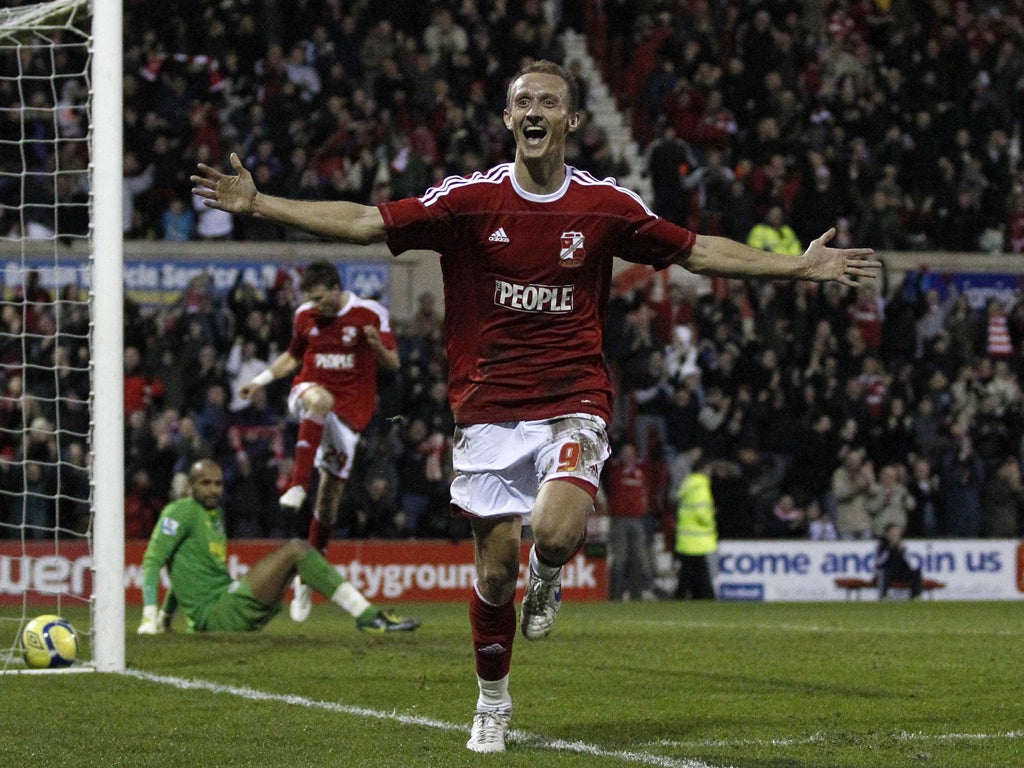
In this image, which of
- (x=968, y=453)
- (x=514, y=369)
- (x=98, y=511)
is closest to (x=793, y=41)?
(x=968, y=453)

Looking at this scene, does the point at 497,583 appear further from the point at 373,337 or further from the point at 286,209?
the point at 373,337

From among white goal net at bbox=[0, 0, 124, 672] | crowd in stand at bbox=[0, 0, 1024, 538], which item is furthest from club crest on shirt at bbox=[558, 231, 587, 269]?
crowd in stand at bbox=[0, 0, 1024, 538]

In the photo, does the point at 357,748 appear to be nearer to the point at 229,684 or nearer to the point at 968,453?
the point at 229,684

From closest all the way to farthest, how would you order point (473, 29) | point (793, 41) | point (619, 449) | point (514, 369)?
point (514, 369)
point (619, 449)
point (473, 29)
point (793, 41)

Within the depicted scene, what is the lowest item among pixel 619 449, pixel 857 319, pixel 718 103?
pixel 619 449

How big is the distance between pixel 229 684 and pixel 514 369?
326 centimetres

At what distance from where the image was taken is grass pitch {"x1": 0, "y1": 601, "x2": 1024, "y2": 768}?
6.57 meters

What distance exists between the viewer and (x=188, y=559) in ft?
39.4

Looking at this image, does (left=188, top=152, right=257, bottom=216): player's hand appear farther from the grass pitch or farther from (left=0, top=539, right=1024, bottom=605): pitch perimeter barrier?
(left=0, top=539, right=1024, bottom=605): pitch perimeter barrier

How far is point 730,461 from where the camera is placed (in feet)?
70.2

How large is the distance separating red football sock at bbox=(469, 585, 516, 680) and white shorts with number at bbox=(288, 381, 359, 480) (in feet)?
20.7

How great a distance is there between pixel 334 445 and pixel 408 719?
571 centimetres

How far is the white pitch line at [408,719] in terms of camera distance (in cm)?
632

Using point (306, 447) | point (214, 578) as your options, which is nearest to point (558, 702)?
point (214, 578)
